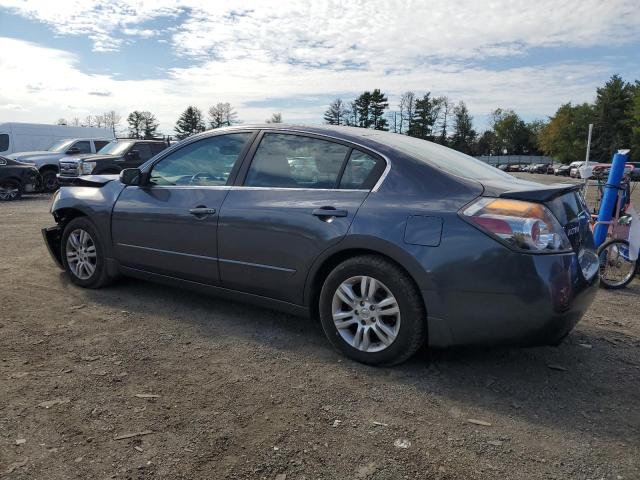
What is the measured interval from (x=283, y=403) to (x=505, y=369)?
4.94 ft

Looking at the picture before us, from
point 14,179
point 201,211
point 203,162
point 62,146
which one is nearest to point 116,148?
point 14,179

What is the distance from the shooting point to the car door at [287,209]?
3.46m

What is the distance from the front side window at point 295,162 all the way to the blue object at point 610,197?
3.89 metres

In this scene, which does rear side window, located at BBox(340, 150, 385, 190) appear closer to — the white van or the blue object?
the blue object

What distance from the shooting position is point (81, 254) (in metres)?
4.98

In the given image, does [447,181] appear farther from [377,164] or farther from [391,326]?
[391,326]

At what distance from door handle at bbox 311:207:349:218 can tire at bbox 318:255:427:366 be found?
31 centimetres

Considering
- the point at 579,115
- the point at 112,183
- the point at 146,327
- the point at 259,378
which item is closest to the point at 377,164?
the point at 259,378

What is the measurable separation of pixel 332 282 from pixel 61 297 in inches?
109

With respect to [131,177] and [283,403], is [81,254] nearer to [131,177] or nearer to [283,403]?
[131,177]

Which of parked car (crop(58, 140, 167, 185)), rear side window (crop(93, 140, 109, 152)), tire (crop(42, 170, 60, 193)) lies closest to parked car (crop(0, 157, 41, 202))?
parked car (crop(58, 140, 167, 185))

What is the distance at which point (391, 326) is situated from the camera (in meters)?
3.29

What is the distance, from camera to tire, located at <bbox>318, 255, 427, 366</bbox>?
3.16m

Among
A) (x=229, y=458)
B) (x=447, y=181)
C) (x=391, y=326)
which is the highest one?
(x=447, y=181)
